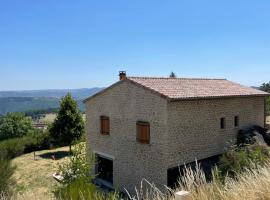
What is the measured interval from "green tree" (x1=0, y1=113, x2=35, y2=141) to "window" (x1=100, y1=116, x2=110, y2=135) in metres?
32.9

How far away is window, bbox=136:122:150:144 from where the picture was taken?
1905 cm

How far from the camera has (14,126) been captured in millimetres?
52344

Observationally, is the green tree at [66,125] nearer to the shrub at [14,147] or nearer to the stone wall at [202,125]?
the shrub at [14,147]

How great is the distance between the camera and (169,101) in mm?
17594

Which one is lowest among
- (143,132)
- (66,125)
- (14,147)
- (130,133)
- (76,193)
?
(14,147)

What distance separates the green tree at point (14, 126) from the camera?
168 feet

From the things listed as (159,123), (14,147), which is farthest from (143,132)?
(14,147)

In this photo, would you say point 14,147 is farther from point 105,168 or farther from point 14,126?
point 105,168

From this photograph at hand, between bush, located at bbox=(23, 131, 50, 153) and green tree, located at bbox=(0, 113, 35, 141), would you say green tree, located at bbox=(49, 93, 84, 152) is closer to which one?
bush, located at bbox=(23, 131, 50, 153)

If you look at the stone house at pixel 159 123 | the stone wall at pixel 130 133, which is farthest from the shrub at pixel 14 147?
the stone wall at pixel 130 133

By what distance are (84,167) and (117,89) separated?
24.0ft

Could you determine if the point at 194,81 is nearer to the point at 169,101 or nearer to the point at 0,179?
the point at 169,101

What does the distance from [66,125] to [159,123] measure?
1732 centimetres

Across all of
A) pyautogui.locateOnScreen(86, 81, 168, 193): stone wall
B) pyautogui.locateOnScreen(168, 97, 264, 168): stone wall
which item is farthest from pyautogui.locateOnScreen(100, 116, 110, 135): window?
pyautogui.locateOnScreen(168, 97, 264, 168): stone wall
